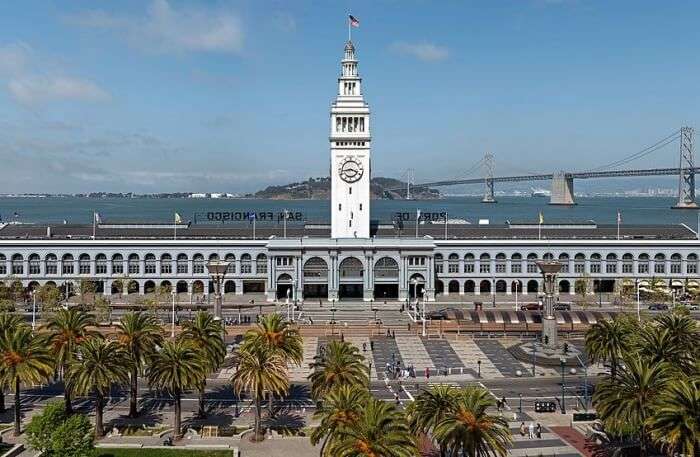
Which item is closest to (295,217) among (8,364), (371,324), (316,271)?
(316,271)

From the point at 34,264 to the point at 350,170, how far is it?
5472 cm

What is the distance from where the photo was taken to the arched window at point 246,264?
382ft

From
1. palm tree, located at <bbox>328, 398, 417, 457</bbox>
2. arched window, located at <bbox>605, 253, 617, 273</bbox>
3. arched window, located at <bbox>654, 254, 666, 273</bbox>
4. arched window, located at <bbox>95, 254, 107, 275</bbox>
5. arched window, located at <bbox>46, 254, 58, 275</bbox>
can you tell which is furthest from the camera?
arched window, located at <bbox>605, 253, 617, 273</bbox>

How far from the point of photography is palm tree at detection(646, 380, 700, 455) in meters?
37.4

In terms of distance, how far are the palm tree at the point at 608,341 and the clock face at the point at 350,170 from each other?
57.0 meters

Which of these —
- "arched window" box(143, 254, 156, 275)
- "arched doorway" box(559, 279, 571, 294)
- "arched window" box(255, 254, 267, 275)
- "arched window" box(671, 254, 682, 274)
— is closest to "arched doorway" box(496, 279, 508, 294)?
"arched doorway" box(559, 279, 571, 294)

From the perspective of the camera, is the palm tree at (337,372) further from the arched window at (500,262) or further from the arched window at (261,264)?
the arched window at (500,262)

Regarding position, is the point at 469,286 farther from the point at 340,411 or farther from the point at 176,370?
the point at 340,411

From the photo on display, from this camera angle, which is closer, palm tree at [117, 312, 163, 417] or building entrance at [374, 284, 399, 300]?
palm tree at [117, 312, 163, 417]

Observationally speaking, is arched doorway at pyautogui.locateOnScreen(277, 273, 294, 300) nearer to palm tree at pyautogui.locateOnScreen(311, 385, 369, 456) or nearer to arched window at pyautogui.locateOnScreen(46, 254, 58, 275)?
arched window at pyautogui.locateOnScreen(46, 254, 58, 275)

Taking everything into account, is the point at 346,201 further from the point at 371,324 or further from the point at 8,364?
the point at 8,364

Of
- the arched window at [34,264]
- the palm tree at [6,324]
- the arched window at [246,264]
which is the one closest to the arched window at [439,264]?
the arched window at [246,264]

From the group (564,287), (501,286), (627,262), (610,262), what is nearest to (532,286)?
(501,286)

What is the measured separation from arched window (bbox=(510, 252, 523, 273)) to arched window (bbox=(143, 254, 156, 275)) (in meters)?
60.6
